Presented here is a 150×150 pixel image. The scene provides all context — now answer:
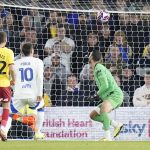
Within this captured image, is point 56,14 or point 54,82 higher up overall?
point 56,14

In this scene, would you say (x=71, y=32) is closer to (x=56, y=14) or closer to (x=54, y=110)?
(x=56, y=14)

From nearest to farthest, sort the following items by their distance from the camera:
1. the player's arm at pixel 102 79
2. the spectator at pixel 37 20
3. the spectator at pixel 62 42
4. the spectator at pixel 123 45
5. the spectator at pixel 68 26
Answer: the player's arm at pixel 102 79, the spectator at pixel 123 45, the spectator at pixel 62 42, the spectator at pixel 68 26, the spectator at pixel 37 20

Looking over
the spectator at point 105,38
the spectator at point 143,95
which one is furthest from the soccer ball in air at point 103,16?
the spectator at point 143,95

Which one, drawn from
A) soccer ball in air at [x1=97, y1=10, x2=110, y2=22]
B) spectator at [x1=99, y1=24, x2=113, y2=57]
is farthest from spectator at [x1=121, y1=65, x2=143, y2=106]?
soccer ball in air at [x1=97, y1=10, x2=110, y2=22]

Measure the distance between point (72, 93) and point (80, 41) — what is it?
1.76m

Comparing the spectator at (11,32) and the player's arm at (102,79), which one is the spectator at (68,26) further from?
the player's arm at (102,79)

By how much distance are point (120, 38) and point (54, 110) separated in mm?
2793

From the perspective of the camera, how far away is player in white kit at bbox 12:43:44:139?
553 inches

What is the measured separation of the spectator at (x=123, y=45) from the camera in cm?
1677

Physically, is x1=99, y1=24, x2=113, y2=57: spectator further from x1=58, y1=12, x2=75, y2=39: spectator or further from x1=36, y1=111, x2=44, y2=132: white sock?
x1=36, y1=111, x2=44, y2=132: white sock

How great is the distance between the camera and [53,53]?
663 inches

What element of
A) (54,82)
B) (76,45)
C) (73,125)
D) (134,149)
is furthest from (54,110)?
(134,149)

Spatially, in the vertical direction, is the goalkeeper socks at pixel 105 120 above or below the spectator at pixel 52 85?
below

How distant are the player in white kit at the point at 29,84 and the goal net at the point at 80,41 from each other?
1.56m
